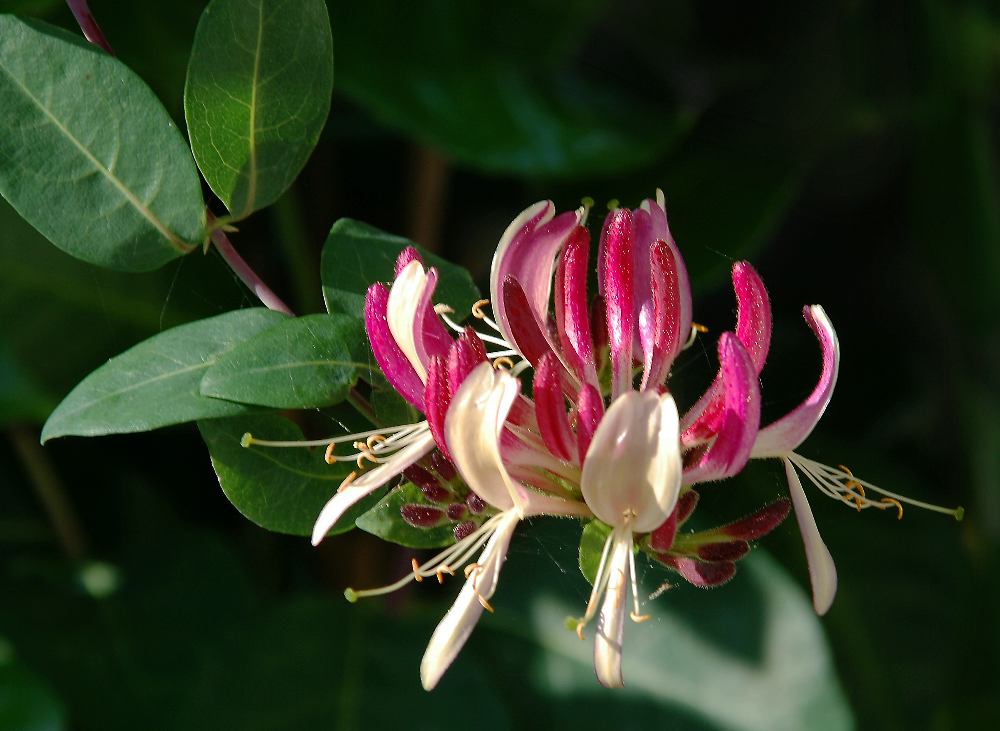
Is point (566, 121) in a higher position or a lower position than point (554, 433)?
lower

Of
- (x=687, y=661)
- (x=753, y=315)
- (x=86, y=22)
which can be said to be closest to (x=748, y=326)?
(x=753, y=315)

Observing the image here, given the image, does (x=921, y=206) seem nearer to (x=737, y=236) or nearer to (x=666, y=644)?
(x=737, y=236)

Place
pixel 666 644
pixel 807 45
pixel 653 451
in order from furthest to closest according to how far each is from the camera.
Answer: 1. pixel 807 45
2. pixel 666 644
3. pixel 653 451

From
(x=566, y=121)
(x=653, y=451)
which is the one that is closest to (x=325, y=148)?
(x=566, y=121)

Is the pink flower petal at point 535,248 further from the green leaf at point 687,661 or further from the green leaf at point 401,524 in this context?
the green leaf at point 687,661

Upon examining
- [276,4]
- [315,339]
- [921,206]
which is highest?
[276,4]

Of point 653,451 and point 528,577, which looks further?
point 528,577

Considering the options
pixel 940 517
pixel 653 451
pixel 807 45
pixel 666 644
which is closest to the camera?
pixel 653 451
